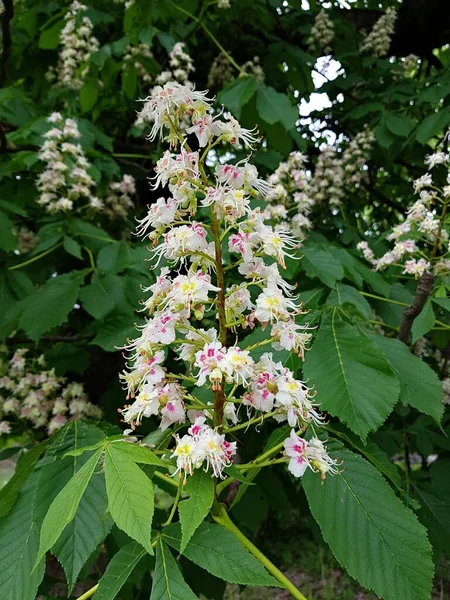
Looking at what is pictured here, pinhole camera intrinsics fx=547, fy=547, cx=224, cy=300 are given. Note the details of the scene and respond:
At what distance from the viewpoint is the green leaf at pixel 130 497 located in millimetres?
847

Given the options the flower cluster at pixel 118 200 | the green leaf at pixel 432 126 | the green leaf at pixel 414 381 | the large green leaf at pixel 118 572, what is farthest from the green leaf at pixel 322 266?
Result: the flower cluster at pixel 118 200

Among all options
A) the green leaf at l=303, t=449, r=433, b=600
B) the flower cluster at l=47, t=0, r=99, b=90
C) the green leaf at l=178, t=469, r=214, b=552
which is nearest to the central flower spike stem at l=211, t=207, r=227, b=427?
the green leaf at l=178, t=469, r=214, b=552

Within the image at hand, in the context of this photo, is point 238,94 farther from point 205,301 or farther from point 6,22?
point 205,301

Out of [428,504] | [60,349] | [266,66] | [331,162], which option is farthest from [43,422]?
[266,66]

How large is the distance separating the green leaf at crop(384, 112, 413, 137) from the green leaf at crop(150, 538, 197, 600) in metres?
2.64

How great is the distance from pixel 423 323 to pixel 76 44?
102 inches

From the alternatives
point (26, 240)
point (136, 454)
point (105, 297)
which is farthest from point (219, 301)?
point (26, 240)

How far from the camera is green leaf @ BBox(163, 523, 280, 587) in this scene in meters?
0.91

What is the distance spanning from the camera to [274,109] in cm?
249

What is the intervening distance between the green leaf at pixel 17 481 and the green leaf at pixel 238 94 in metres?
1.69

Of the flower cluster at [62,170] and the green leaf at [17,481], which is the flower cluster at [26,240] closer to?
the flower cluster at [62,170]

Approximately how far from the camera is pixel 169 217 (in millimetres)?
1087

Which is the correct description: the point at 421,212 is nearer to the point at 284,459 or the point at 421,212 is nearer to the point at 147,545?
the point at 284,459

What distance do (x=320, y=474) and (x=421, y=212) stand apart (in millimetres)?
1263
